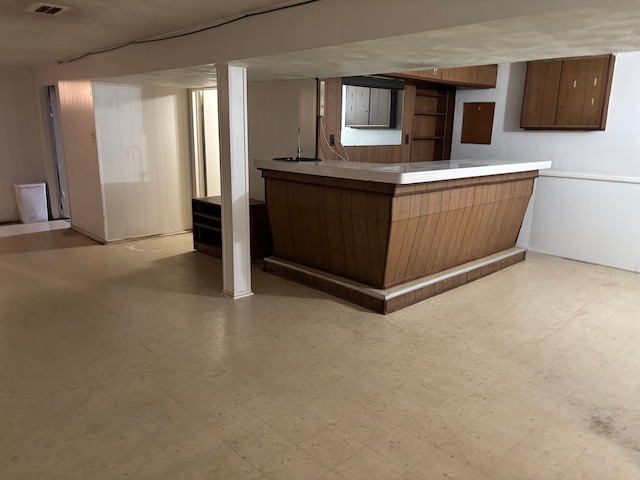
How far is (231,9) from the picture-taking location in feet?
11.0

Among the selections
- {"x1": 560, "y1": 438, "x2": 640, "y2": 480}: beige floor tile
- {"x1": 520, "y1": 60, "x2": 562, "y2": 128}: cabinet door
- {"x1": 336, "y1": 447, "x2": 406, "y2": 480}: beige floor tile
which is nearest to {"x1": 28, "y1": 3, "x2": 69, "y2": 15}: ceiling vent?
{"x1": 336, "y1": 447, "x2": 406, "y2": 480}: beige floor tile

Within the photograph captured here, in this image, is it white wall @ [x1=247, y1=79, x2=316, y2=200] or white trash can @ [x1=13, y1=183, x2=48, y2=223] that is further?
white trash can @ [x1=13, y1=183, x2=48, y2=223]

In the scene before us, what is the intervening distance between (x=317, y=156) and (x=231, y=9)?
2.13 meters

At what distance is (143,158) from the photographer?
6211mm

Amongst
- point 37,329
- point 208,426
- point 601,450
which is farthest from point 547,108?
point 37,329

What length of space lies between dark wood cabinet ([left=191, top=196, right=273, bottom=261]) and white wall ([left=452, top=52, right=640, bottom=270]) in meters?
3.39

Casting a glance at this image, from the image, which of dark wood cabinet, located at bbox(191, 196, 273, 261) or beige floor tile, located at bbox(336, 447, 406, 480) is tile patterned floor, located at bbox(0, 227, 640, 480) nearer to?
beige floor tile, located at bbox(336, 447, 406, 480)

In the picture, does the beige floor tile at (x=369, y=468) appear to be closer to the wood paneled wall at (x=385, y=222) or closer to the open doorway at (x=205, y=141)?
the wood paneled wall at (x=385, y=222)

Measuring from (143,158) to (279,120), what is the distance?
1.99 m

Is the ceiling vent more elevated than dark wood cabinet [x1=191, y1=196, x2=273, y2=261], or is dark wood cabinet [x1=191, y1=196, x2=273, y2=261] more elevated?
the ceiling vent

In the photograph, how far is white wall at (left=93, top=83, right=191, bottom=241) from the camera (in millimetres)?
5875

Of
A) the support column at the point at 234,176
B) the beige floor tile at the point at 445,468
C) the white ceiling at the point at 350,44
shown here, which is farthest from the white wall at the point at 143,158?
the beige floor tile at the point at 445,468

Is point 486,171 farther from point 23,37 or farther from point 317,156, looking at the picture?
point 23,37

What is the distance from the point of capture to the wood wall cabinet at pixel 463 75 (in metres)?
5.65
